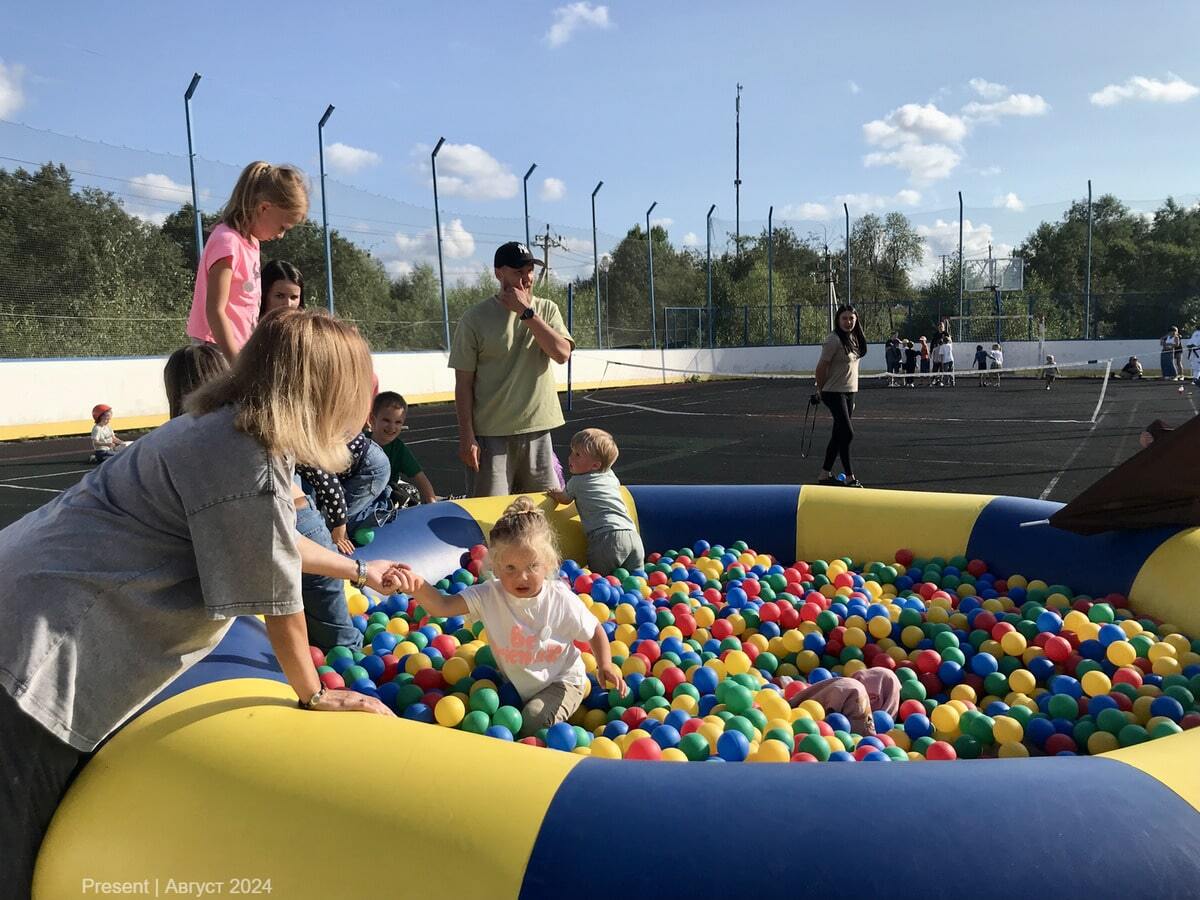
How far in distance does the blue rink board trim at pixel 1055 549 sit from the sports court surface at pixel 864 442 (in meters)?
0.38

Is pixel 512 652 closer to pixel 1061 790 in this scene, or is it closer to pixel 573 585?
pixel 573 585

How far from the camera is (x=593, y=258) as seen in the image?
2419 centimetres

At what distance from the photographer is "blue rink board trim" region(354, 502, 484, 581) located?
4273 mm

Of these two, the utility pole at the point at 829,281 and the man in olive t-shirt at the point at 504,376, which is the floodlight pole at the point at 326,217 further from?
the utility pole at the point at 829,281

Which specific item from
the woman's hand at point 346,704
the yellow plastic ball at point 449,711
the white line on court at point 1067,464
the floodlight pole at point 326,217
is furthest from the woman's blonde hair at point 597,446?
the floodlight pole at point 326,217

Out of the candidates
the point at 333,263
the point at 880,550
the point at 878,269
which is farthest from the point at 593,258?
the point at 878,269

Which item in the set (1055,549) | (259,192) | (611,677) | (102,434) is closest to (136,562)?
(611,677)

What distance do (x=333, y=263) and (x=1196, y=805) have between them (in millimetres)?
17344

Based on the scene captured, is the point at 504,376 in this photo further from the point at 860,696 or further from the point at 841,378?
the point at 841,378

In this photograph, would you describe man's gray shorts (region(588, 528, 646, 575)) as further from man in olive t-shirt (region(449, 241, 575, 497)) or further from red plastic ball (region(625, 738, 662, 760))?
red plastic ball (region(625, 738, 662, 760))

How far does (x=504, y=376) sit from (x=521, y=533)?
1.93m

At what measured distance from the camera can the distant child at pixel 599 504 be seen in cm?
456

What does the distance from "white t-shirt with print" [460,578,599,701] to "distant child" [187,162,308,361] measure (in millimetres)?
1306

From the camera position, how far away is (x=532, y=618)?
2943 millimetres
